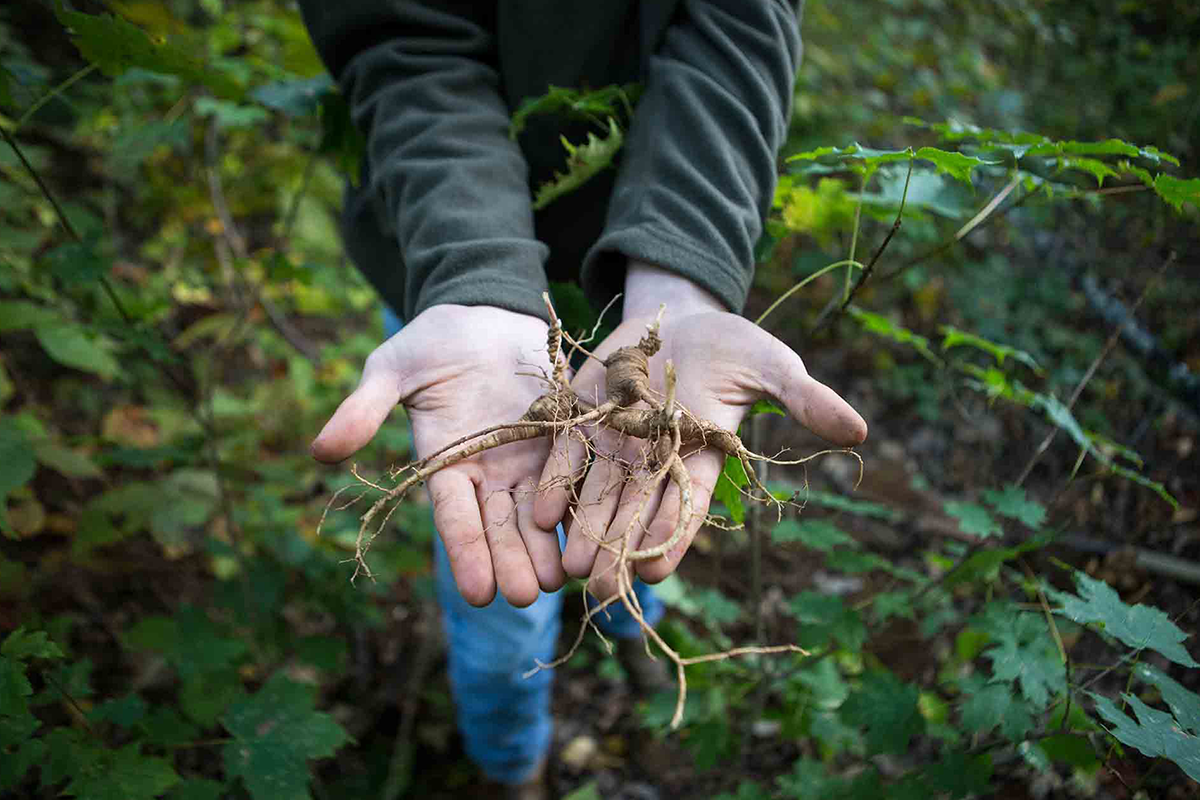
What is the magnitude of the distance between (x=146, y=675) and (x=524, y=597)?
5.79ft

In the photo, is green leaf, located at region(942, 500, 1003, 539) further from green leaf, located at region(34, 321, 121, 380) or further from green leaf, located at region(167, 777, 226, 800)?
green leaf, located at region(34, 321, 121, 380)

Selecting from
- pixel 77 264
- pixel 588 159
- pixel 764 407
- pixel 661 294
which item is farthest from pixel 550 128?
pixel 77 264

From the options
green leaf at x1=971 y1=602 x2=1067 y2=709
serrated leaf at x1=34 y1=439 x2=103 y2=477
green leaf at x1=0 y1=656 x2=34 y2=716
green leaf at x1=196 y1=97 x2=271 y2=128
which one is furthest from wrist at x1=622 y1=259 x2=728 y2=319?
serrated leaf at x1=34 y1=439 x2=103 y2=477

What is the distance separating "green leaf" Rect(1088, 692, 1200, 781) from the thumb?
0.52 meters

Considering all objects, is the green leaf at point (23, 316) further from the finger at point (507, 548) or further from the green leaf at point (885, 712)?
the green leaf at point (885, 712)

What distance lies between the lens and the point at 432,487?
4.14ft

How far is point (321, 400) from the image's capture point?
9.87 feet

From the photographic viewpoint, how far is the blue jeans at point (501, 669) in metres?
1.97

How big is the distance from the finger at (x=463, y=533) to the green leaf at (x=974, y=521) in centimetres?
103

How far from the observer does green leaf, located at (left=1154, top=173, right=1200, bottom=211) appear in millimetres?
1133

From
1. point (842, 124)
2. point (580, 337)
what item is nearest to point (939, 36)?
point (842, 124)

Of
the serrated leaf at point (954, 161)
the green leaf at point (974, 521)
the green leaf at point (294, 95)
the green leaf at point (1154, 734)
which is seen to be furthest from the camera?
the green leaf at point (294, 95)

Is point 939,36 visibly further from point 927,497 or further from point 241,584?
point 241,584

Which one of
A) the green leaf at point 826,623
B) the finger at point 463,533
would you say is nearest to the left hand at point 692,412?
the finger at point 463,533
